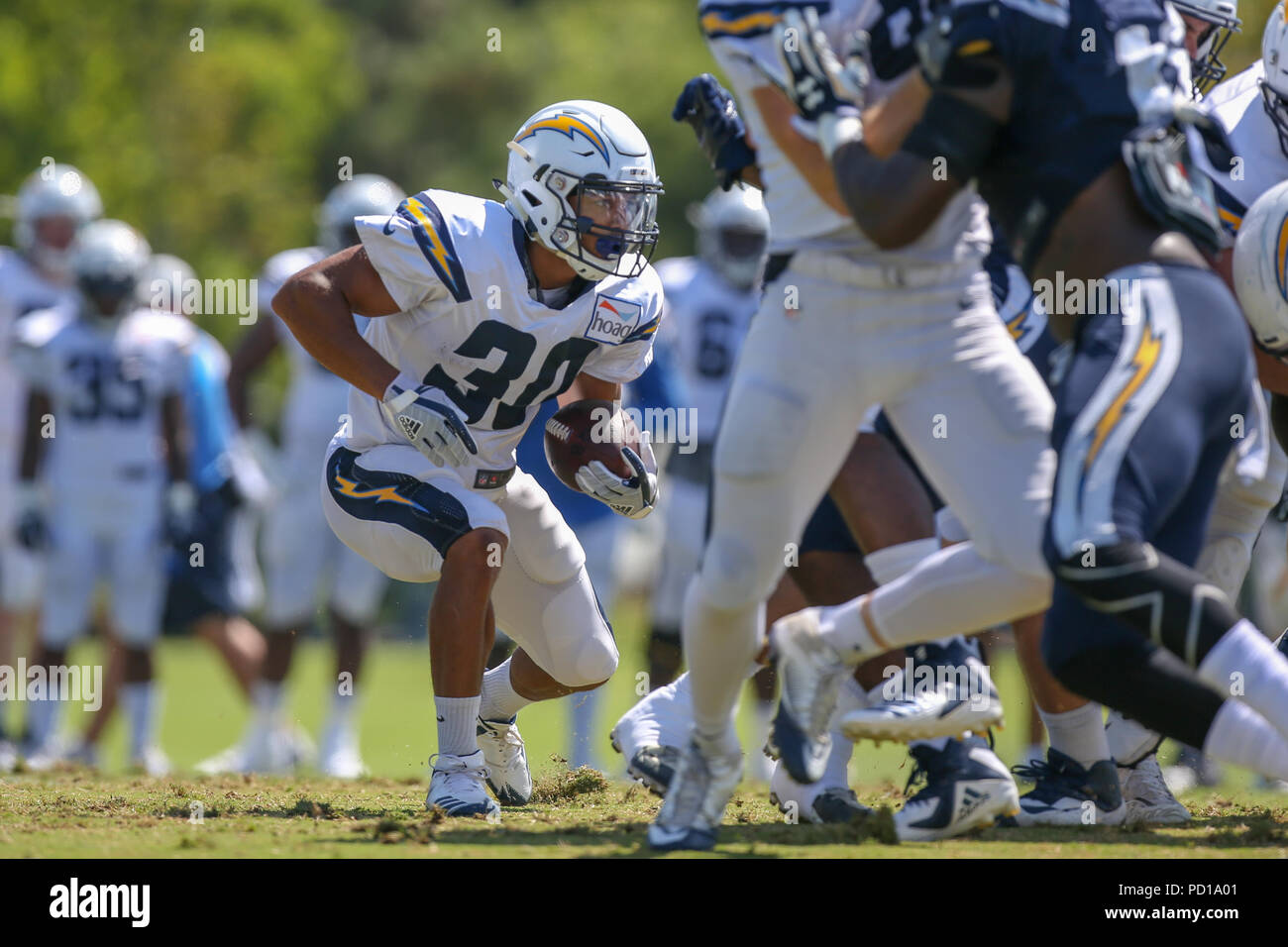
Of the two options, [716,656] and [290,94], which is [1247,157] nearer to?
[716,656]

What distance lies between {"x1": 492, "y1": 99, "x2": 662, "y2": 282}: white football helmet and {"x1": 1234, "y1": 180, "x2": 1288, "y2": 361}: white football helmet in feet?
4.97

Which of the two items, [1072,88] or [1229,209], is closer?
[1072,88]

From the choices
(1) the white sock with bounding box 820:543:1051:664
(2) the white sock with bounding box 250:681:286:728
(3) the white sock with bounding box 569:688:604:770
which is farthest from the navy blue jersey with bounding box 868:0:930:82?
(2) the white sock with bounding box 250:681:286:728

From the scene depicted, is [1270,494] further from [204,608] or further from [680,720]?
[204,608]

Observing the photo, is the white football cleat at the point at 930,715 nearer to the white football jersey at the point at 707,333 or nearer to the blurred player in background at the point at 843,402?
the blurred player in background at the point at 843,402

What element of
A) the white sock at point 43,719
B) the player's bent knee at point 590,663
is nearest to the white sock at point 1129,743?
the player's bent knee at point 590,663

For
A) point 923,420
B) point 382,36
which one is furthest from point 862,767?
point 382,36

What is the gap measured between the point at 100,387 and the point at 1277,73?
6.05 metres

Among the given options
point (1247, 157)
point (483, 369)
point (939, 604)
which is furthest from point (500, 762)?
point (1247, 157)

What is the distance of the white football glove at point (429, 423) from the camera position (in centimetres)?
432

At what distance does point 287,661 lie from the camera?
8703 mm

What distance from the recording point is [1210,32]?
4.48 metres

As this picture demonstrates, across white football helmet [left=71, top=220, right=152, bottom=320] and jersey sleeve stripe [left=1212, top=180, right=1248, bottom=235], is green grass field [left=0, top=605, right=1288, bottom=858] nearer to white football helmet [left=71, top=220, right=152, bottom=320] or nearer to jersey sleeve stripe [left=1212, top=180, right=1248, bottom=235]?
jersey sleeve stripe [left=1212, top=180, right=1248, bottom=235]

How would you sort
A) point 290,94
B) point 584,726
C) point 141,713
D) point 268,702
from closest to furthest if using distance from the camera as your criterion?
1. point 584,726
2. point 141,713
3. point 268,702
4. point 290,94
